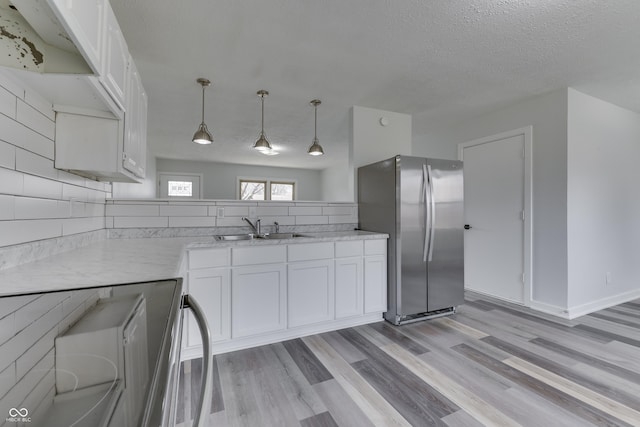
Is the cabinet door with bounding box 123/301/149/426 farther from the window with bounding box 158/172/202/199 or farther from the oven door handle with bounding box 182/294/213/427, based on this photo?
the window with bounding box 158/172/202/199

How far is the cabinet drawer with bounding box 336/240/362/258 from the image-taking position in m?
2.55

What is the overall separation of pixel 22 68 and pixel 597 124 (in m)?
4.57

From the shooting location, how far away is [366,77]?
2.60 m

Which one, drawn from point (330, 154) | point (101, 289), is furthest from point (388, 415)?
point (330, 154)

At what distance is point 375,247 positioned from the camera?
2727mm

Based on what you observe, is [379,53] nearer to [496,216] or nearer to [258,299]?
[258,299]

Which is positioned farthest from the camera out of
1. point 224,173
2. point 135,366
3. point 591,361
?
point 224,173

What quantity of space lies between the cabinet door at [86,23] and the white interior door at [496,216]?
3.76 meters

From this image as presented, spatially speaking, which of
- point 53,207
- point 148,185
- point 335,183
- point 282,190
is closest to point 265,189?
point 282,190

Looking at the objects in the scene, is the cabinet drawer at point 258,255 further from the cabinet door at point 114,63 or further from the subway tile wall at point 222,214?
the cabinet door at point 114,63

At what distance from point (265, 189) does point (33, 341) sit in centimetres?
709

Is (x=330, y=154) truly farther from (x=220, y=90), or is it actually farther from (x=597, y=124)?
(x=597, y=124)

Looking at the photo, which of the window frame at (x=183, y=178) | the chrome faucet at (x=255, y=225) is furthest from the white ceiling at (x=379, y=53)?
the window frame at (x=183, y=178)

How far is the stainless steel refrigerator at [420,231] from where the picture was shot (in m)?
2.66
